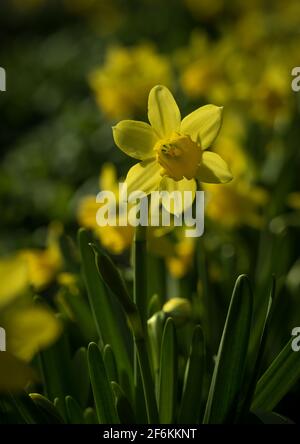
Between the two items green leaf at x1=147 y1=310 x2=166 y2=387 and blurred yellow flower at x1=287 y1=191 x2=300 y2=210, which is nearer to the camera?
green leaf at x1=147 y1=310 x2=166 y2=387

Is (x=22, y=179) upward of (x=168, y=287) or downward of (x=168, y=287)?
upward

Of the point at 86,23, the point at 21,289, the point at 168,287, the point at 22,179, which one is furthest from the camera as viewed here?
the point at 86,23

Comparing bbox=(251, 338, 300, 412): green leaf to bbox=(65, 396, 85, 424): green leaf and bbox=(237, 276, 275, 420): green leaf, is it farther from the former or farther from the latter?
bbox=(65, 396, 85, 424): green leaf

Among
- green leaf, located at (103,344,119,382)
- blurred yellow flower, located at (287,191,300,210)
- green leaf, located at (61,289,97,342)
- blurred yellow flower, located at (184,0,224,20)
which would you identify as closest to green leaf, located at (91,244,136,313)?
green leaf, located at (103,344,119,382)
